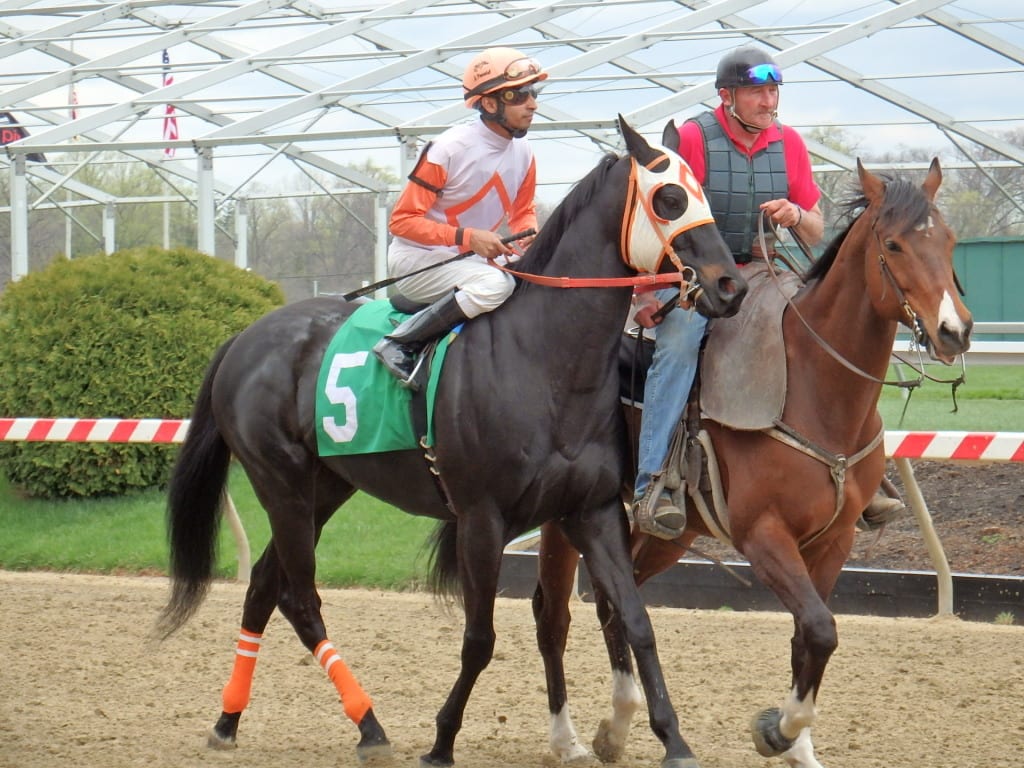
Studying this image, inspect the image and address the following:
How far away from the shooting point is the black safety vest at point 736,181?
485cm

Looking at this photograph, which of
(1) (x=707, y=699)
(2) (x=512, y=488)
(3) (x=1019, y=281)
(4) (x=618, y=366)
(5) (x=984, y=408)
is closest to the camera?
(2) (x=512, y=488)

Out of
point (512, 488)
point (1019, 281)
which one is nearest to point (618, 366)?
point (512, 488)

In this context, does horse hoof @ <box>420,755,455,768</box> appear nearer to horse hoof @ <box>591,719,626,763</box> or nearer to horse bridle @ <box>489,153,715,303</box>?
horse hoof @ <box>591,719,626,763</box>

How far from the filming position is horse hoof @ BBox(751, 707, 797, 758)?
4406 millimetres

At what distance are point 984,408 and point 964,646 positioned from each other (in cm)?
597

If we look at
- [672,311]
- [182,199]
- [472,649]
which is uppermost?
[672,311]

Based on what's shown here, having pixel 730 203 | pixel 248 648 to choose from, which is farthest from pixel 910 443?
pixel 248 648

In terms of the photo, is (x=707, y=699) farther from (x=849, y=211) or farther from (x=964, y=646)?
(x=849, y=211)

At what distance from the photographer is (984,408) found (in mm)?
11898

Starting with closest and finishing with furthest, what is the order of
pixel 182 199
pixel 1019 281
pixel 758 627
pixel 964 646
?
pixel 964 646
pixel 758 627
pixel 1019 281
pixel 182 199

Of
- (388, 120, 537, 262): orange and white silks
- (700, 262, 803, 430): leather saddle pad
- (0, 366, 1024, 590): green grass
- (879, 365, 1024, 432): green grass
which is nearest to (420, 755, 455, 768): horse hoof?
(700, 262, 803, 430): leather saddle pad

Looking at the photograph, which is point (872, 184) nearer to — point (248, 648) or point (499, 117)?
point (499, 117)

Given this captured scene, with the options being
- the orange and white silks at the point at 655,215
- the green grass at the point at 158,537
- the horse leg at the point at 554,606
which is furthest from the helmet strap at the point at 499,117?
the green grass at the point at 158,537

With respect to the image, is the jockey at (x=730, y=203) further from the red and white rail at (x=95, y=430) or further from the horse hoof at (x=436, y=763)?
the red and white rail at (x=95, y=430)
